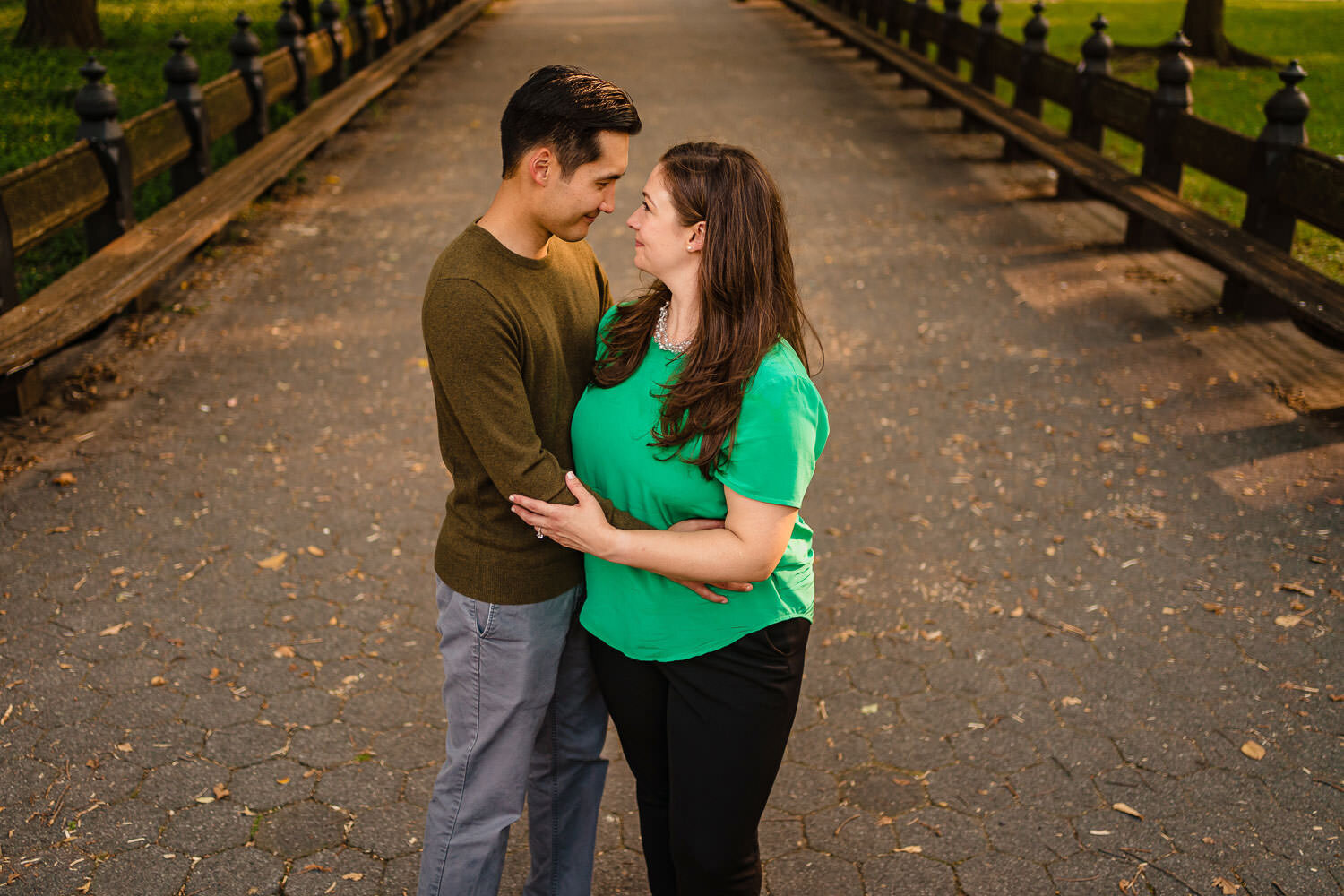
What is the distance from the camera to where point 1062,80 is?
10.8 meters

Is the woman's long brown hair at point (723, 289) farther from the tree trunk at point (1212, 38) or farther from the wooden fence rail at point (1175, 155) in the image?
the tree trunk at point (1212, 38)

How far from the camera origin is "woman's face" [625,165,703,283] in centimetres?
249

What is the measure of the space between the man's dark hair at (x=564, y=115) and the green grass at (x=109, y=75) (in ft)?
21.4

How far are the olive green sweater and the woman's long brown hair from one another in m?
0.27

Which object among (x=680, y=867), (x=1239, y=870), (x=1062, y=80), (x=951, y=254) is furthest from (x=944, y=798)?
(x=1062, y=80)

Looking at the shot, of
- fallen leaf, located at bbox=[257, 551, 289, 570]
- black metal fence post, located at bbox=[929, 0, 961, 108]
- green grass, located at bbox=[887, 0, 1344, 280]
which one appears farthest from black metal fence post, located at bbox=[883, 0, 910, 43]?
fallen leaf, located at bbox=[257, 551, 289, 570]

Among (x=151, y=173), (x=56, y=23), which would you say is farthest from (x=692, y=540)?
(x=56, y=23)

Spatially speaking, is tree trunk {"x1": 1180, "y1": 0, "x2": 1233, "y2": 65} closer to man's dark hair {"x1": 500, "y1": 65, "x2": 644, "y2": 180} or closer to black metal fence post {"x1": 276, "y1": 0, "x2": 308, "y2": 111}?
black metal fence post {"x1": 276, "y1": 0, "x2": 308, "y2": 111}

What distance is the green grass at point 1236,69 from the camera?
1070cm

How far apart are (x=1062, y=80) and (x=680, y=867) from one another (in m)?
9.74

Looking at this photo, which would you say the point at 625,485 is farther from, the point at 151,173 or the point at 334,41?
the point at 334,41

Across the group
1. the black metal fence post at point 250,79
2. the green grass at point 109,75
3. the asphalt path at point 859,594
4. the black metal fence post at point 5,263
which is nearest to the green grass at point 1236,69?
the asphalt path at point 859,594

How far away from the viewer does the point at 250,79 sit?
10188 mm

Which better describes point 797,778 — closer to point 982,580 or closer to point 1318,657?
point 982,580
